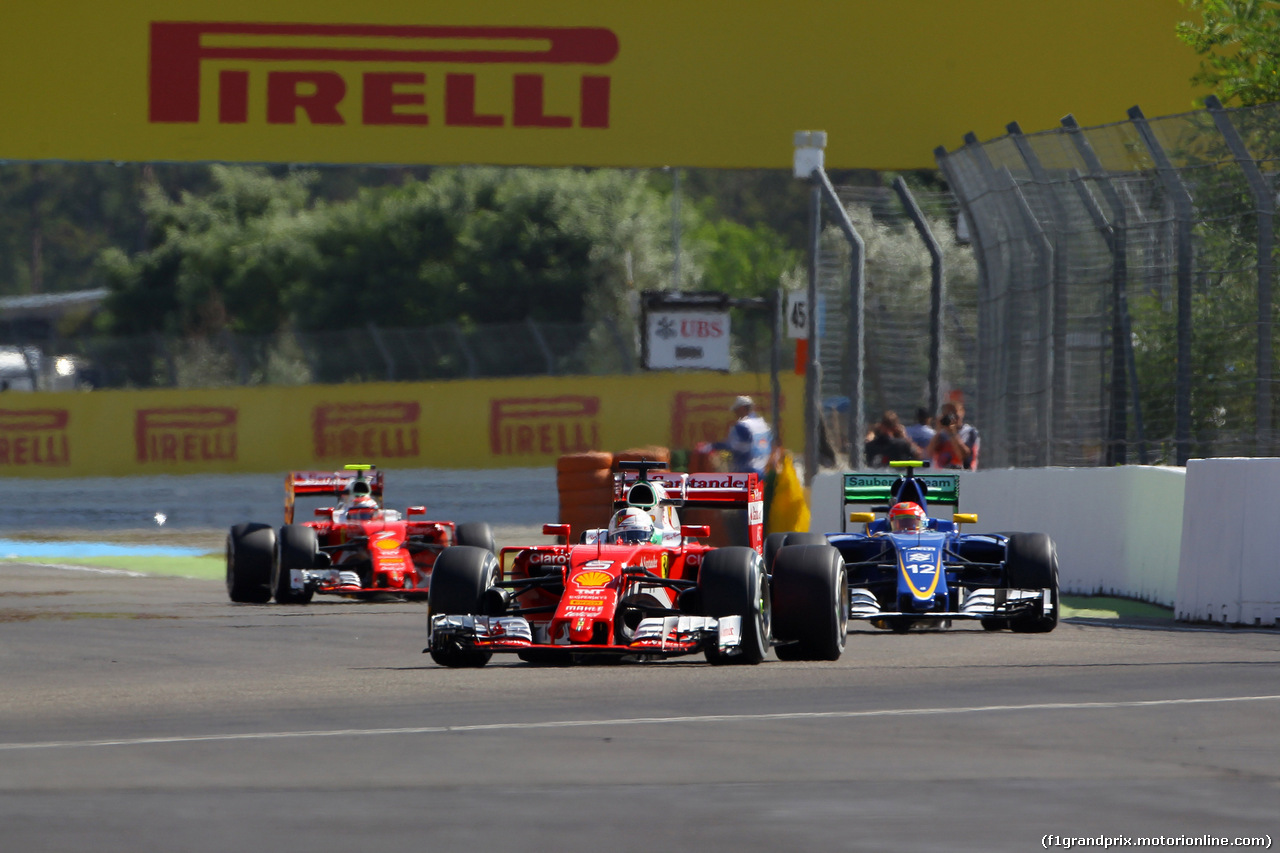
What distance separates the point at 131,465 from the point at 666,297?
34.6 feet

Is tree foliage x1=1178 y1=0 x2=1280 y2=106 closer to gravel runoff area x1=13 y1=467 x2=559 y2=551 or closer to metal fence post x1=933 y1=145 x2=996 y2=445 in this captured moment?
metal fence post x1=933 y1=145 x2=996 y2=445

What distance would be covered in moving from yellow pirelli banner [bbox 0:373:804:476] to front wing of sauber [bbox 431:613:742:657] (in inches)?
A: 799

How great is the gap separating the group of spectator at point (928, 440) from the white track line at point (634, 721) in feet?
32.2

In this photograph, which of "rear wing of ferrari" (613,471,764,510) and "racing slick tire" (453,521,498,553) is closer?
"rear wing of ferrari" (613,471,764,510)

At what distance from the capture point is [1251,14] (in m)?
18.2

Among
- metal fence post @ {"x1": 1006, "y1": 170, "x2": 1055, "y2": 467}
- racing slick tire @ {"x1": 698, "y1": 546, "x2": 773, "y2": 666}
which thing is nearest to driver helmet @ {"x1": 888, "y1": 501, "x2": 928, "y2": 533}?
racing slick tire @ {"x1": 698, "y1": 546, "x2": 773, "y2": 666}

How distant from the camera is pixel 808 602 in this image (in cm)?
1084

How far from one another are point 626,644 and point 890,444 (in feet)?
31.7

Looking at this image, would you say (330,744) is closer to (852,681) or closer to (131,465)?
(852,681)

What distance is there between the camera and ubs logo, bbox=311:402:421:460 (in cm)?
3097

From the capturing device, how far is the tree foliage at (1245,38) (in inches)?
714

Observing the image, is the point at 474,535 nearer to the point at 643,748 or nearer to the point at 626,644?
the point at 626,644

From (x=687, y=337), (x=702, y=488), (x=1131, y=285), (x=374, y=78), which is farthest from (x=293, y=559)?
(x=374, y=78)

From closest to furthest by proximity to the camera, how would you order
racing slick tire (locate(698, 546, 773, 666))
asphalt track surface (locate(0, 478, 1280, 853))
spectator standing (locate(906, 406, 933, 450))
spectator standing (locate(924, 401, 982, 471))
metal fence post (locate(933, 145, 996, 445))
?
1. asphalt track surface (locate(0, 478, 1280, 853))
2. racing slick tire (locate(698, 546, 773, 666))
3. spectator standing (locate(924, 401, 982, 471))
4. metal fence post (locate(933, 145, 996, 445))
5. spectator standing (locate(906, 406, 933, 450))
